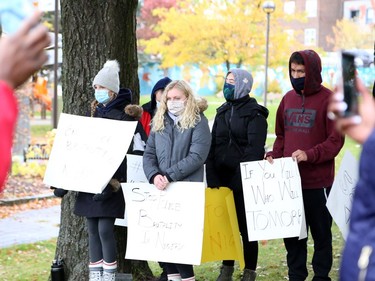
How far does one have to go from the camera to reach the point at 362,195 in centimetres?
218

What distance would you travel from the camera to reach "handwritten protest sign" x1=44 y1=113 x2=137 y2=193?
6.33 meters

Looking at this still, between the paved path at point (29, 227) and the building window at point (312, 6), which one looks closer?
the paved path at point (29, 227)

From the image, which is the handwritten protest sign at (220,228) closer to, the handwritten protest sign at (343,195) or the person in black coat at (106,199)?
the person in black coat at (106,199)

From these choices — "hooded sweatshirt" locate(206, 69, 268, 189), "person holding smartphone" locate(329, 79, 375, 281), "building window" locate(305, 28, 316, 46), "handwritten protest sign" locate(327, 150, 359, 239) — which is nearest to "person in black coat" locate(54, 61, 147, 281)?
"hooded sweatshirt" locate(206, 69, 268, 189)

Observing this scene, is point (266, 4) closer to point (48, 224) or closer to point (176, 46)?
point (176, 46)

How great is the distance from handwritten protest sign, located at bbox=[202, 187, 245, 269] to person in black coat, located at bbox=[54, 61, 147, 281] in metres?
0.75

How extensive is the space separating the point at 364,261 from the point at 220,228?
451 cm

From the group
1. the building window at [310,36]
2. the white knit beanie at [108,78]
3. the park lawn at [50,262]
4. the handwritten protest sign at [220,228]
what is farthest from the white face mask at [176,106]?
the building window at [310,36]

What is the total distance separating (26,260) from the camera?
9.64 m

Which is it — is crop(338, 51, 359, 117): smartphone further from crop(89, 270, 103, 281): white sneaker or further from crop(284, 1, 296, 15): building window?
crop(284, 1, 296, 15): building window

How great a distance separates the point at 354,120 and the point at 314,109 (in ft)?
14.4

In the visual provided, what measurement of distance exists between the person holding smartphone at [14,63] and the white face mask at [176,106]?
4.43 metres

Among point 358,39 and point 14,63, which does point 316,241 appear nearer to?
point 358,39

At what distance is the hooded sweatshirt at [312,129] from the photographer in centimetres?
632
